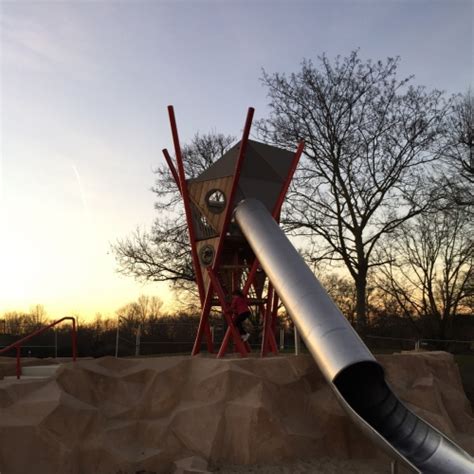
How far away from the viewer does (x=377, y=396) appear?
815 centimetres

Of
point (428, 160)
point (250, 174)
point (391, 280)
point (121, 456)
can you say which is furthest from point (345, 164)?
point (121, 456)

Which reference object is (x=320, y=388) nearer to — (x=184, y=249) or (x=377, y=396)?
(x=377, y=396)

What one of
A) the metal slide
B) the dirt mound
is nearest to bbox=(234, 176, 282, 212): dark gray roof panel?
the metal slide

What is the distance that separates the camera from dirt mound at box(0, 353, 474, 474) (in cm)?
757

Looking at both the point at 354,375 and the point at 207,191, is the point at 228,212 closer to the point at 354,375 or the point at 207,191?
the point at 207,191

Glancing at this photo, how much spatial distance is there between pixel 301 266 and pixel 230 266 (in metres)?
2.34

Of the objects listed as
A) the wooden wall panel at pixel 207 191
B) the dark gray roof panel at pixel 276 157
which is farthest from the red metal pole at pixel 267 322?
the dark gray roof panel at pixel 276 157

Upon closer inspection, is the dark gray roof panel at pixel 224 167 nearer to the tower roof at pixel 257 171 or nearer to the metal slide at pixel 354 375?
the tower roof at pixel 257 171

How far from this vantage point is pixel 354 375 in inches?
331

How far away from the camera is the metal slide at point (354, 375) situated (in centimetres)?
693

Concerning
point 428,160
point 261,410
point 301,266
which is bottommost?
point 261,410

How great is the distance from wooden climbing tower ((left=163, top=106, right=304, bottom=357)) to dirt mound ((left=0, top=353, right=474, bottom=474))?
1.98m

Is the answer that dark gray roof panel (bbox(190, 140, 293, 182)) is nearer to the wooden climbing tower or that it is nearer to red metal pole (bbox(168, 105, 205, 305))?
the wooden climbing tower

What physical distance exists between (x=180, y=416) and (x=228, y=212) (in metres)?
4.11
